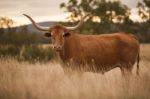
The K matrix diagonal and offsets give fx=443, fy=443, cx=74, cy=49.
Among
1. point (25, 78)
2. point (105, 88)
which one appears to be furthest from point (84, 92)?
point (25, 78)

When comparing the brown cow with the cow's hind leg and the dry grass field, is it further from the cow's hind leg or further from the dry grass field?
the dry grass field

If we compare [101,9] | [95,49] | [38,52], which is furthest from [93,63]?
[101,9]

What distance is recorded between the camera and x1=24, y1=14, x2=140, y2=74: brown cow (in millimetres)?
10070

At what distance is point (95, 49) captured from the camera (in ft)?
34.7

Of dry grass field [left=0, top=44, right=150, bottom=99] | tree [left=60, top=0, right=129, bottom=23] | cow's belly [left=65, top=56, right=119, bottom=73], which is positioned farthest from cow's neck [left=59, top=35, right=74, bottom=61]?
tree [left=60, top=0, right=129, bottom=23]

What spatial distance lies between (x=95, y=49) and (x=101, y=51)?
0.17 meters

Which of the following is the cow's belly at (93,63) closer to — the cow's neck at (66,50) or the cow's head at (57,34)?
the cow's neck at (66,50)

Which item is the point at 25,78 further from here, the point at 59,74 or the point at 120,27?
the point at 120,27

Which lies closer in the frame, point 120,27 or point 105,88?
point 105,88

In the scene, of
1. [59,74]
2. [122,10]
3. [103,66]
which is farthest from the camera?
[122,10]

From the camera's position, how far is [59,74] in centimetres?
981

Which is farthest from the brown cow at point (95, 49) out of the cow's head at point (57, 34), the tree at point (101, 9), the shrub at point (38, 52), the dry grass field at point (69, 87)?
the tree at point (101, 9)

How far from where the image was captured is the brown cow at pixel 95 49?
10.1 m

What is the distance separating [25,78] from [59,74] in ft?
3.32
